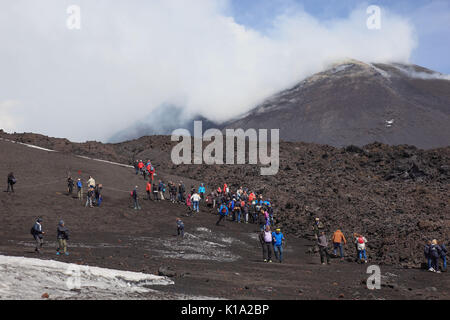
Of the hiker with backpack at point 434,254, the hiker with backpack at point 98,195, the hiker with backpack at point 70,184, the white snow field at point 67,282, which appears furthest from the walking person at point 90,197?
the hiker with backpack at point 434,254

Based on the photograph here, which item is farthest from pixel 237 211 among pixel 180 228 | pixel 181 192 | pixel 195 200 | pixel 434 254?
pixel 434 254

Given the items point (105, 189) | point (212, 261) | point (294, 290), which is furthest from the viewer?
point (105, 189)

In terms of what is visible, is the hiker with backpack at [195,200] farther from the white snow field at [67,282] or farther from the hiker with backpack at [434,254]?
the white snow field at [67,282]

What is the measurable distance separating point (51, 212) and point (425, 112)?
10216cm

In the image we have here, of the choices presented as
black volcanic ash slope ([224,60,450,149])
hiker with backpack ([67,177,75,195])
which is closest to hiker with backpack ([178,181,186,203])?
hiker with backpack ([67,177,75,195])

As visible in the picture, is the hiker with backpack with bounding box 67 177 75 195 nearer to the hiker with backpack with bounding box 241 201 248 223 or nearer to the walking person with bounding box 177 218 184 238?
the walking person with bounding box 177 218 184 238

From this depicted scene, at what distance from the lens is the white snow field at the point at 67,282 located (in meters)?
11.6

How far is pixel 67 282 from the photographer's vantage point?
12.9 m

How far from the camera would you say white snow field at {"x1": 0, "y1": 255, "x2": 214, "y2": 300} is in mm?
11602

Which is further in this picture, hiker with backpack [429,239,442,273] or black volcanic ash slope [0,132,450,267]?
black volcanic ash slope [0,132,450,267]

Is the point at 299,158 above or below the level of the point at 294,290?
above

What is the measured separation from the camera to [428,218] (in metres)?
33.1
